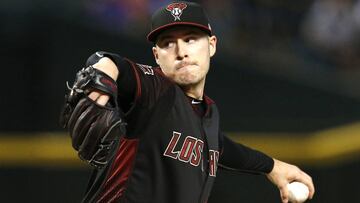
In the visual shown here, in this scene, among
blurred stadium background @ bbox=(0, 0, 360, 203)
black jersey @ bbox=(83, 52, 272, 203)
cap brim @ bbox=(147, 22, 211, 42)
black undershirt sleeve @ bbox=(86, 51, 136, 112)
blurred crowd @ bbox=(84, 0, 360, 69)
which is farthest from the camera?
blurred crowd @ bbox=(84, 0, 360, 69)

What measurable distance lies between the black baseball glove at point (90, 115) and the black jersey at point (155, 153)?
0.28 meters

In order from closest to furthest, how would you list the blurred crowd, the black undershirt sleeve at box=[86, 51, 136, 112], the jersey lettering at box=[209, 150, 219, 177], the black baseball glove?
the black baseball glove → the black undershirt sleeve at box=[86, 51, 136, 112] → the jersey lettering at box=[209, 150, 219, 177] → the blurred crowd

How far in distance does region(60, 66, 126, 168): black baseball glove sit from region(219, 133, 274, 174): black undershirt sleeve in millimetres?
1311

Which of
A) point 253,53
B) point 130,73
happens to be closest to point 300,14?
point 253,53

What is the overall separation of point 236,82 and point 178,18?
337cm

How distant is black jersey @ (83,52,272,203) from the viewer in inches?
98.7

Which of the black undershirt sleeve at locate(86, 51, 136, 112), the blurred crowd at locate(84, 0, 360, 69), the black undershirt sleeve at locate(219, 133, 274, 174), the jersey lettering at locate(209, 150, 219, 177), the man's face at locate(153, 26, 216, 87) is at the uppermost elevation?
the blurred crowd at locate(84, 0, 360, 69)

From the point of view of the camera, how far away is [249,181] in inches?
212

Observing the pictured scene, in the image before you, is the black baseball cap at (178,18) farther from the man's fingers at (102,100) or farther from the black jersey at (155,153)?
the man's fingers at (102,100)

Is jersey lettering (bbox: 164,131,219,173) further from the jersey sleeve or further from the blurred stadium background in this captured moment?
the blurred stadium background

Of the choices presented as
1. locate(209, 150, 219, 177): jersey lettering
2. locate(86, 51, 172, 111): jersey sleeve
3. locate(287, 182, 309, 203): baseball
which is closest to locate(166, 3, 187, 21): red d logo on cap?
locate(86, 51, 172, 111): jersey sleeve

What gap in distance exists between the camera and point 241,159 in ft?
11.4

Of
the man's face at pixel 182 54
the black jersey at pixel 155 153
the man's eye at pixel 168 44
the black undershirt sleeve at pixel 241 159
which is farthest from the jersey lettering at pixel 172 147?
the black undershirt sleeve at pixel 241 159

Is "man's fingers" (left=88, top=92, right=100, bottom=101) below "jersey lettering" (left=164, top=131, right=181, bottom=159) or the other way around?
the other way around
